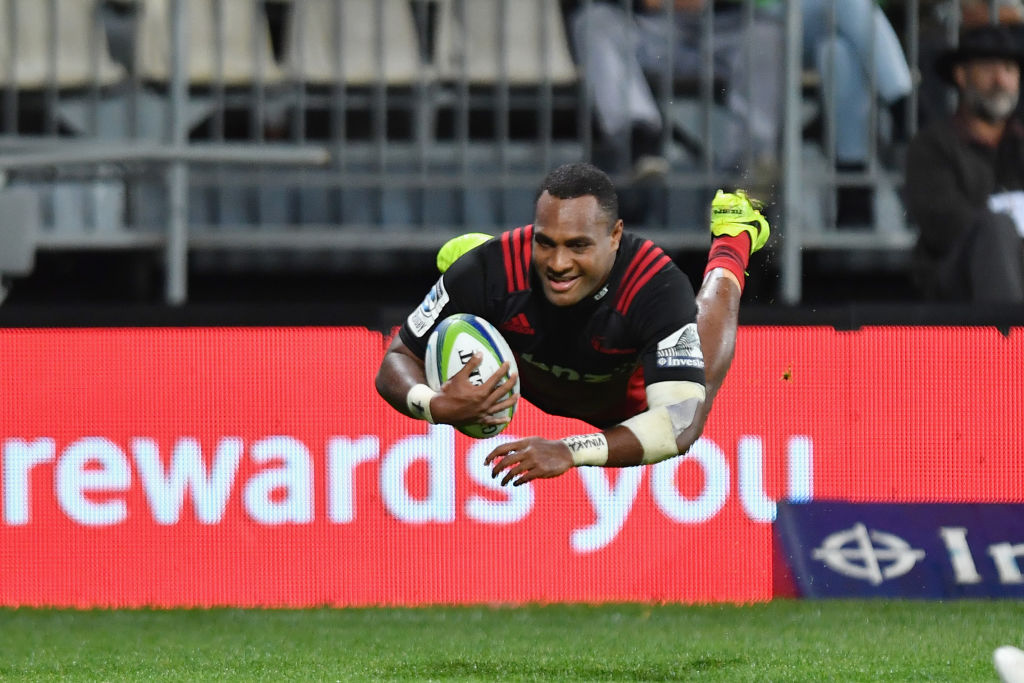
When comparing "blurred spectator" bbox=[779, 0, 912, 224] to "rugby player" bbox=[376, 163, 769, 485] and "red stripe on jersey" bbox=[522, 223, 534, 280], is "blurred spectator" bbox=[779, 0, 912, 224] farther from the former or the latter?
"red stripe on jersey" bbox=[522, 223, 534, 280]

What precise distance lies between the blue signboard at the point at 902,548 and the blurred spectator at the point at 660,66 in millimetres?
2382

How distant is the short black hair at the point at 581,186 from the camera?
6.09 m

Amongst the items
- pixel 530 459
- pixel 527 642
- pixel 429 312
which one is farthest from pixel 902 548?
pixel 530 459

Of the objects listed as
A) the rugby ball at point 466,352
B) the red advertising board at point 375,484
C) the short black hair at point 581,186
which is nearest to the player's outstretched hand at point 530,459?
the rugby ball at point 466,352

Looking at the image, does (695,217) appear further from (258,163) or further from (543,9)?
(258,163)

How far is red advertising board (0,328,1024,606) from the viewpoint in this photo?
895 cm

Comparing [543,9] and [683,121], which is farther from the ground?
[543,9]

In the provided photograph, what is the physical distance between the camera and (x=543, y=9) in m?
10.6

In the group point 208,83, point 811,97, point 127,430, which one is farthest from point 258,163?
point 811,97

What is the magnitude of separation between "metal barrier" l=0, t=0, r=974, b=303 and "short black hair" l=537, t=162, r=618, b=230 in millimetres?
4219

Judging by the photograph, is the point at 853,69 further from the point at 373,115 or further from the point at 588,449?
the point at 588,449

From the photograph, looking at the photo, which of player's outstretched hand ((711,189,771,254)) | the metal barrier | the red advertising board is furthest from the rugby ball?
the metal barrier

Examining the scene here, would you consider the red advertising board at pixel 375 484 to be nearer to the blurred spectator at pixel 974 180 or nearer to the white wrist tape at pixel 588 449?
the blurred spectator at pixel 974 180

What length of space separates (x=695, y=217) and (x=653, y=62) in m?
0.93
